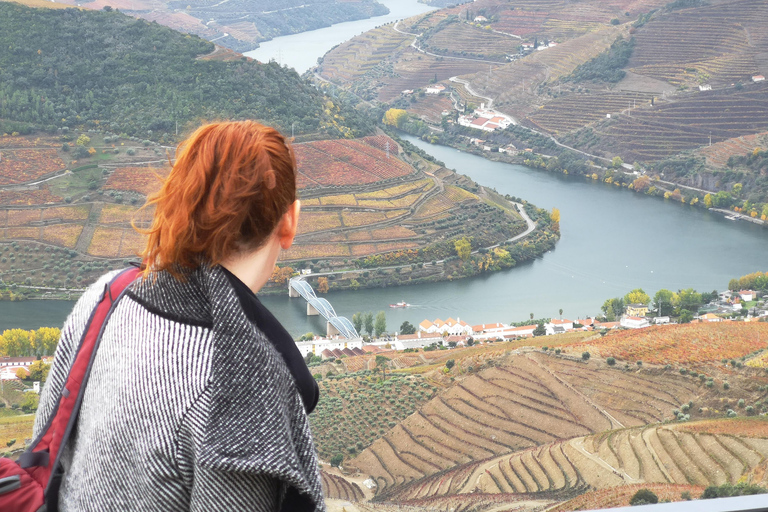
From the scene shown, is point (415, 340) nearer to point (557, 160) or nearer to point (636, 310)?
point (636, 310)

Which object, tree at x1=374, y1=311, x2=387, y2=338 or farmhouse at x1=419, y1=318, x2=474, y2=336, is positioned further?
tree at x1=374, y1=311, x2=387, y2=338

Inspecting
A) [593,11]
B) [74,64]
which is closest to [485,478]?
[74,64]

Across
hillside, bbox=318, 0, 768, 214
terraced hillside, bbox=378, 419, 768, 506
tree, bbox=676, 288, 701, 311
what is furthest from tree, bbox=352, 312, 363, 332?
hillside, bbox=318, 0, 768, 214

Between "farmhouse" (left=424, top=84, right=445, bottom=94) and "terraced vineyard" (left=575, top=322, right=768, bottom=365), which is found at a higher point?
"terraced vineyard" (left=575, top=322, right=768, bottom=365)

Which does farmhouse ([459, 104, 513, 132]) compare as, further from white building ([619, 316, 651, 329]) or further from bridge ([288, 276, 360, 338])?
white building ([619, 316, 651, 329])

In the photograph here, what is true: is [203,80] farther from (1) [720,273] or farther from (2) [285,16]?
(2) [285,16]

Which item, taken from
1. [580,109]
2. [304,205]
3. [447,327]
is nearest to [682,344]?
[447,327]

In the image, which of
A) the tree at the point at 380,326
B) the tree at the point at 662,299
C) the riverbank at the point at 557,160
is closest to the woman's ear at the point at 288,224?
the tree at the point at 380,326
